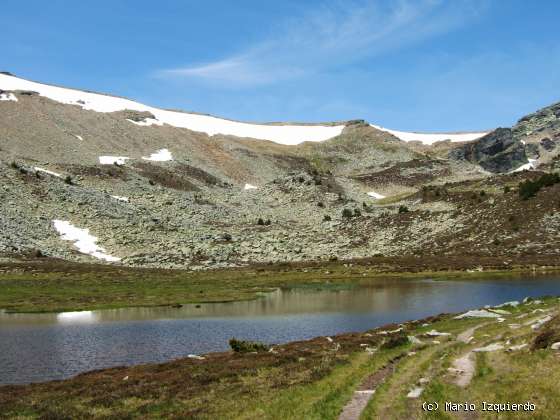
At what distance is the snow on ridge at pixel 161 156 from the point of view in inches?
7328

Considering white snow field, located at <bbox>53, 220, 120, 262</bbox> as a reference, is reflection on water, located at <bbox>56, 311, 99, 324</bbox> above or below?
below

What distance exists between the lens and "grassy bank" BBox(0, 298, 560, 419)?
17344 mm

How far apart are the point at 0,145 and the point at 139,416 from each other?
513ft

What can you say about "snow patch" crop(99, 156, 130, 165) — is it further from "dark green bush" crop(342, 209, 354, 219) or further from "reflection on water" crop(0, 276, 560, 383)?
"reflection on water" crop(0, 276, 560, 383)

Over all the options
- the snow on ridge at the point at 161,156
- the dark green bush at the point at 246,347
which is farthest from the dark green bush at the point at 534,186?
the snow on ridge at the point at 161,156

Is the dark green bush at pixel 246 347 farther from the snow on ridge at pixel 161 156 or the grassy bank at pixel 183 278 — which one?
the snow on ridge at pixel 161 156

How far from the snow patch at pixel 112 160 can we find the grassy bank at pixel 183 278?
78954 millimetres

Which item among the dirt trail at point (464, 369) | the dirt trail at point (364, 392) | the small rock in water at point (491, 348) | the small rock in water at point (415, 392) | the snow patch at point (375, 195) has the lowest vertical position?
the dirt trail at point (364, 392)

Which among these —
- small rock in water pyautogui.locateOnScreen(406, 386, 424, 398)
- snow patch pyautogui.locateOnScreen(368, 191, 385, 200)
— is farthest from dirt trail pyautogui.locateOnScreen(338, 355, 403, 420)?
snow patch pyautogui.locateOnScreen(368, 191, 385, 200)

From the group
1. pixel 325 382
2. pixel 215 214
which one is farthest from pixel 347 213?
pixel 325 382

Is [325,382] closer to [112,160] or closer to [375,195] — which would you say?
[375,195]

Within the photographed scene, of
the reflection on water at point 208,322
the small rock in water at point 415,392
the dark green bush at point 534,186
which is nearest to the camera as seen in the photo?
the small rock in water at point 415,392

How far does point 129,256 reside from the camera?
104m

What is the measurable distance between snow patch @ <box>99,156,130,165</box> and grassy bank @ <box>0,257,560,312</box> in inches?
3108
